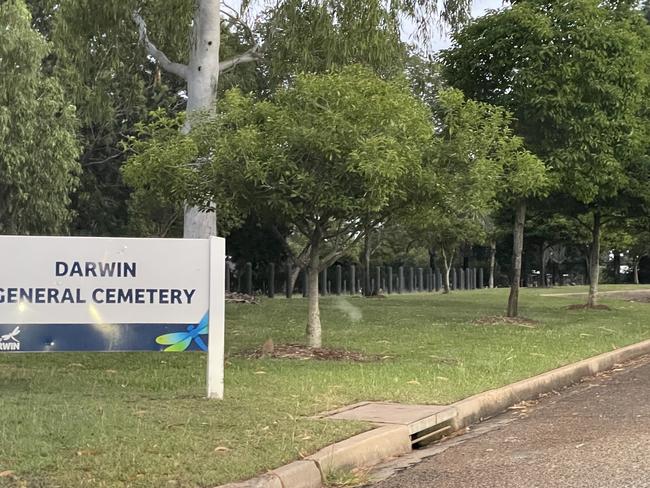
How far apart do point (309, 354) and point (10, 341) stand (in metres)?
4.62

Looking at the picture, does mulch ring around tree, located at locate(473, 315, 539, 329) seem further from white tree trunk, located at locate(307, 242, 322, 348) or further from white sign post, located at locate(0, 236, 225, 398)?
white sign post, located at locate(0, 236, 225, 398)

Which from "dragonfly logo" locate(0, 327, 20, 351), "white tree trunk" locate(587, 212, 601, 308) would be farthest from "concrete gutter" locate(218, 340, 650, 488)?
"white tree trunk" locate(587, 212, 601, 308)

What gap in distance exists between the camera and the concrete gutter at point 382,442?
5.55m

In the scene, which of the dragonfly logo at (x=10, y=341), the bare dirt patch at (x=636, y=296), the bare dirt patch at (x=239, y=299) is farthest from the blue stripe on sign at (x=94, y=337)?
the bare dirt patch at (x=636, y=296)

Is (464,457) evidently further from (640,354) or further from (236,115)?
(640,354)

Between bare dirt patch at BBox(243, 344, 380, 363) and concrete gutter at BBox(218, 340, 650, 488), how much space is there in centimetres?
234

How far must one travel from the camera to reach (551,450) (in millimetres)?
6727

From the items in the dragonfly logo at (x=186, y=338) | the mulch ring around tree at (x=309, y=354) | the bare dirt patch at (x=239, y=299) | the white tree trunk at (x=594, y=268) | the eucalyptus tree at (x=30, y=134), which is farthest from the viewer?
the bare dirt patch at (x=239, y=299)

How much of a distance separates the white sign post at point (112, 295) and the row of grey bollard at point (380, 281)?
2172 cm

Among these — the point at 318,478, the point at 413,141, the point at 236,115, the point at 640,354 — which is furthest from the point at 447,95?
the point at 318,478

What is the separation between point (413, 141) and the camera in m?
10.4

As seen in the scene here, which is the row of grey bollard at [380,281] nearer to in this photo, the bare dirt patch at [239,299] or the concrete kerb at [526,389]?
the bare dirt patch at [239,299]

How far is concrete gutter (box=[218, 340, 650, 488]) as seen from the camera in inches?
218

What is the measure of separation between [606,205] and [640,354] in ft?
28.9
